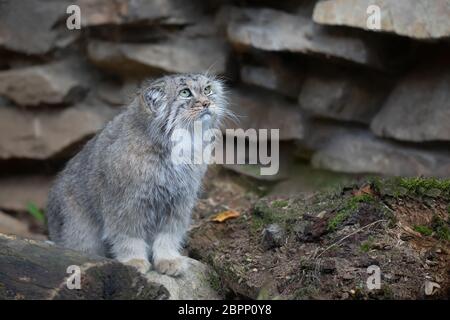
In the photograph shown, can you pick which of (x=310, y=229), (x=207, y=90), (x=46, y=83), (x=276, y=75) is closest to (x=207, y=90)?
(x=207, y=90)

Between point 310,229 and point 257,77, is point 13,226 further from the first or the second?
point 310,229


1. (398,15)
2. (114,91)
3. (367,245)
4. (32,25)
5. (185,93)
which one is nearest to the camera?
(367,245)

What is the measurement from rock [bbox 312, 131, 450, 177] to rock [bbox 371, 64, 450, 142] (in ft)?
0.43

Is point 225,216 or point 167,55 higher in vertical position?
point 167,55

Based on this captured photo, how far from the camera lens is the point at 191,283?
435 cm

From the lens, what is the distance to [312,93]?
248 inches

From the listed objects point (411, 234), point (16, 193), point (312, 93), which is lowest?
point (16, 193)

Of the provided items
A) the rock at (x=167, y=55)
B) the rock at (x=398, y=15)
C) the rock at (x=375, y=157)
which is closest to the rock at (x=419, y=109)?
the rock at (x=375, y=157)

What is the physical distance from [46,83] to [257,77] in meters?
1.96

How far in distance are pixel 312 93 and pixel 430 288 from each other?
2.72 m


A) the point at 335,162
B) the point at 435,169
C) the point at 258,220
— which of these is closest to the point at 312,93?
the point at 335,162

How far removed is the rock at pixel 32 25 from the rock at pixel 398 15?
2.42 m
